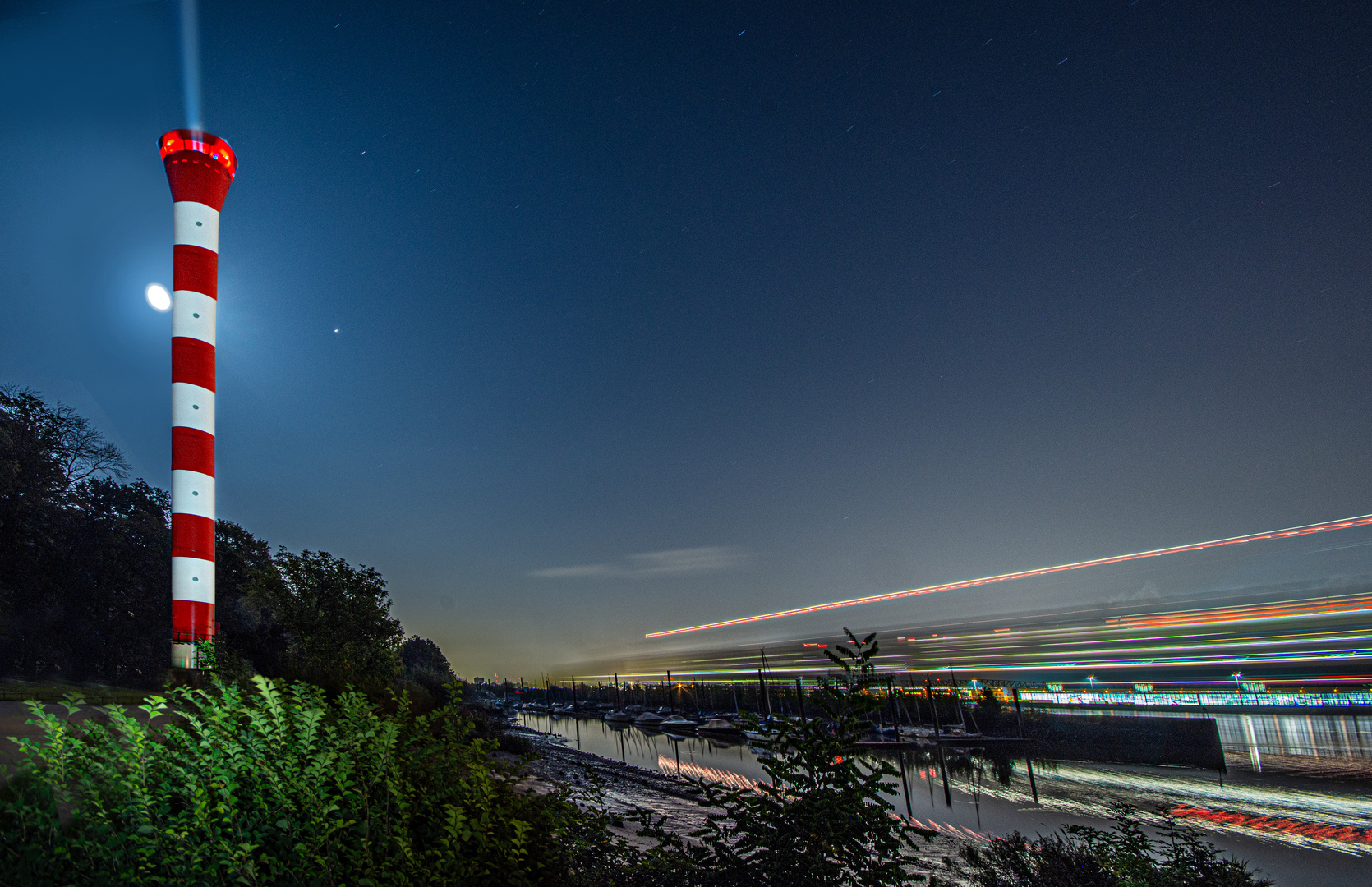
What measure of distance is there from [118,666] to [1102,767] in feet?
173

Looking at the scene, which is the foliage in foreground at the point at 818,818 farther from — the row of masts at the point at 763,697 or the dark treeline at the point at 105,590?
the dark treeline at the point at 105,590

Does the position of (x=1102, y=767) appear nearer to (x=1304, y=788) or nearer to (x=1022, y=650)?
(x=1304, y=788)

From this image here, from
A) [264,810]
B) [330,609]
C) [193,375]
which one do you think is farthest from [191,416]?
[264,810]

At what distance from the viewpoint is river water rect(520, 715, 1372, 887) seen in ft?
66.7

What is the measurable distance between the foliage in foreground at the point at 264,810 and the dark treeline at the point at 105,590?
76.8 ft

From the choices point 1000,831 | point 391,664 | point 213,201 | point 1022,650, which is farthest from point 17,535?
point 1022,650

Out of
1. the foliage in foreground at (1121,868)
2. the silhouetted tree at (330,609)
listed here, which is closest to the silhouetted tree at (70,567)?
the silhouetted tree at (330,609)

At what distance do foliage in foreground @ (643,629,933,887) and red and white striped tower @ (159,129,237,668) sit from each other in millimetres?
16511

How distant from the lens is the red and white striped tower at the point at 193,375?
16.6m

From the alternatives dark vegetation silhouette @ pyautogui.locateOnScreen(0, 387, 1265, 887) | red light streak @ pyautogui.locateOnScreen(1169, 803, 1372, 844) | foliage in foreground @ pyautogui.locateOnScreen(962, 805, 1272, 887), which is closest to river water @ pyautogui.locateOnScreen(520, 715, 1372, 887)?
red light streak @ pyautogui.locateOnScreen(1169, 803, 1372, 844)

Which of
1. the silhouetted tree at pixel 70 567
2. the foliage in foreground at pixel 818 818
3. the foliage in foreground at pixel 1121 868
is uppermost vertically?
the silhouetted tree at pixel 70 567

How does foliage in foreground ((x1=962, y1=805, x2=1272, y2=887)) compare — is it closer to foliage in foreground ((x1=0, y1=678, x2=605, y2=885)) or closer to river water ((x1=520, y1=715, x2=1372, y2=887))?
river water ((x1=520, y1=715, x2=1372, y2=887))

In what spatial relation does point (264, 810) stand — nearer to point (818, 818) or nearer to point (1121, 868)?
point (818, 818)

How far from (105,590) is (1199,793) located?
5119 cm
